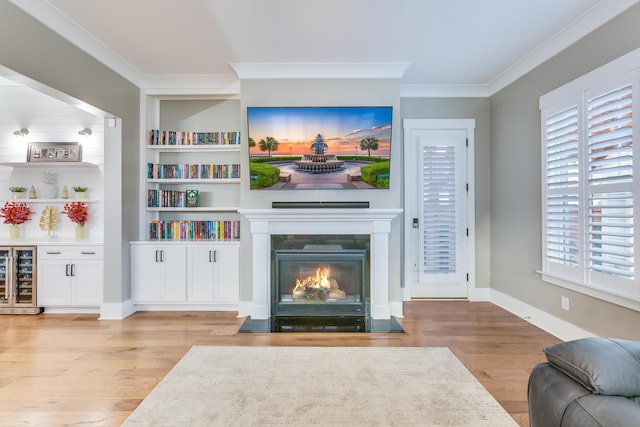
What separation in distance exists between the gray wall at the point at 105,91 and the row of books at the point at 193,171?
0.76 ft

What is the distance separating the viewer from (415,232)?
4.42m

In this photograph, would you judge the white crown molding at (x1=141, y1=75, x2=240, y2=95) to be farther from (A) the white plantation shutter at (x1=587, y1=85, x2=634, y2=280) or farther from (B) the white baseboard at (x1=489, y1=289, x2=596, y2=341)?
(B) the white baseboard at (x1=489, y1=289, x2=596, y2=341)

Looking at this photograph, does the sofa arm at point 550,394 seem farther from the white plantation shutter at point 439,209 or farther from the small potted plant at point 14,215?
the small potted plant at point 14,215

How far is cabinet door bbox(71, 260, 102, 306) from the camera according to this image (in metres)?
3.82

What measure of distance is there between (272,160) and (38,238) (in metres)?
3.22

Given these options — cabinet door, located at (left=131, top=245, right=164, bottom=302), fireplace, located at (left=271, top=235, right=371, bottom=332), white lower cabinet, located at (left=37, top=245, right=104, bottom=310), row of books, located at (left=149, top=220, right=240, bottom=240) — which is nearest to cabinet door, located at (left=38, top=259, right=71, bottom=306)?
white lower cabinet, located at (left=37, top=245, right=104, bottom=310)

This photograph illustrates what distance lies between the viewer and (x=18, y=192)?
4180 millimetres

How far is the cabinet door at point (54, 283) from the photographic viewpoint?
12.5ft

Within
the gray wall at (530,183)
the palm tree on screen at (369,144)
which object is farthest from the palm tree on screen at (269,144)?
the gray wall at (530,183)

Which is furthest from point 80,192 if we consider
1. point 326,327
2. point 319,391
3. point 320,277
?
point 319,391

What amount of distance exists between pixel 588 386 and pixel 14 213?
220 inches

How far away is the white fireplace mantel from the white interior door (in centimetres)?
85

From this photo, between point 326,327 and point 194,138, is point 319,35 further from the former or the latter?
point 326,327

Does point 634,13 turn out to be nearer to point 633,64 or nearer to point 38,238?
point 633,64
